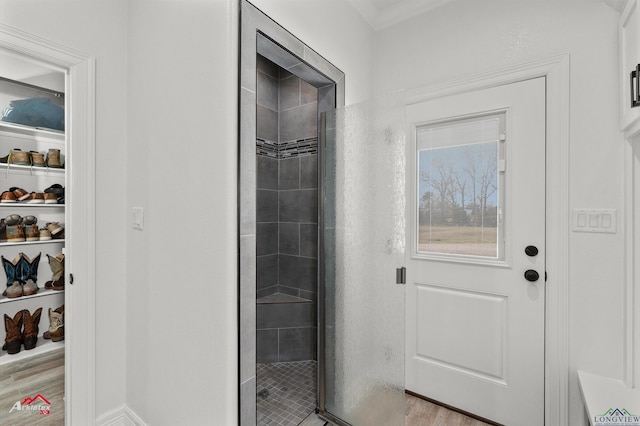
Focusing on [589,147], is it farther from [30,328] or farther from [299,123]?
[30,328]

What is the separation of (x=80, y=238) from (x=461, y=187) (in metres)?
2.16

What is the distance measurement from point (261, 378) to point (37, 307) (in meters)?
1.47

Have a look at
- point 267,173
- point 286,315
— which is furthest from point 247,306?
point 267,173

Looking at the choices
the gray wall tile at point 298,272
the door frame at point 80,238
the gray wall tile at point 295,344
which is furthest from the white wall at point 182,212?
the gray wall tile at point 298,272

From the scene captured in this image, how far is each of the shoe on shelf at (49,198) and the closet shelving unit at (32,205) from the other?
0.03m

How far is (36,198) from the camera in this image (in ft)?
6.00

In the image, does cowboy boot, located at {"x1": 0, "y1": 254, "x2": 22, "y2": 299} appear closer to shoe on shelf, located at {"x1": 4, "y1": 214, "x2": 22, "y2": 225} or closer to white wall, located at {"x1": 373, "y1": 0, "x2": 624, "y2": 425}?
shoe on shelf, located at {"x1": 4, "y1": 214, "x2": 22, "y2": 225}

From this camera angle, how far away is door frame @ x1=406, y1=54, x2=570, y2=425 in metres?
1.60

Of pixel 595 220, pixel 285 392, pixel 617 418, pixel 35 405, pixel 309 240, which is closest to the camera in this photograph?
pixel 617 418

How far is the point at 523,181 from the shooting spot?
1727 millimetres

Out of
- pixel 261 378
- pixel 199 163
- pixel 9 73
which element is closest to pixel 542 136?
pixel 199 163

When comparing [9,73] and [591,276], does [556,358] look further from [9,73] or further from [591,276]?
[9,73]

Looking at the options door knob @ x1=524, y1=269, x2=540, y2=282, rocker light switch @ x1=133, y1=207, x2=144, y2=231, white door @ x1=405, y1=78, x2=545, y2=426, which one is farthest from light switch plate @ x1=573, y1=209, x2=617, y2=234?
rocker light switch @ x1=133, y1=207, x2=144, y2=231

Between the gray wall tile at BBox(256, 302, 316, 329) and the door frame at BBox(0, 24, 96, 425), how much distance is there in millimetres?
1178
